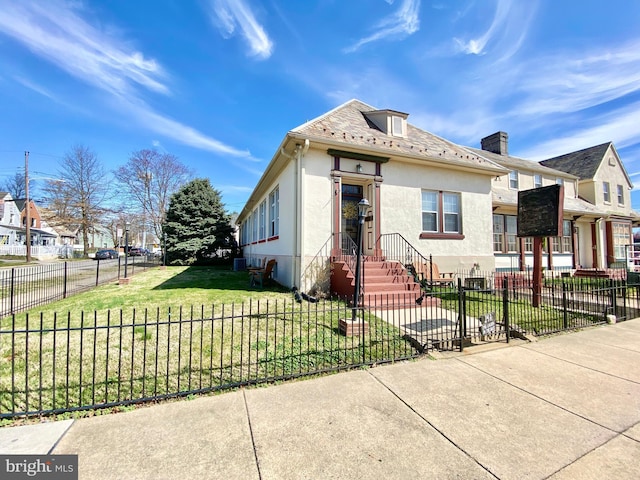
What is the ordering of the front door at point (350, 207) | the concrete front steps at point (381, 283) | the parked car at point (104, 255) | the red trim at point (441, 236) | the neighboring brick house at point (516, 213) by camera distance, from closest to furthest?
1. the concrete front steps at point (381, 283)
2. the front door at point (350, 207)
3. the red trim at point (441, 236)
4. the neighboring brick house at point (516, 213)
5. the parked car at point (104, 255)

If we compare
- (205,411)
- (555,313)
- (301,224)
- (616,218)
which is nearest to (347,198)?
(301,224)

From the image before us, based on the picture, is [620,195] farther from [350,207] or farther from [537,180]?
[350,207]

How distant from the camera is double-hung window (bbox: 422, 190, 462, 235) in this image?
11.3 meters

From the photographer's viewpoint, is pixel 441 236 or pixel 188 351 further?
pixel 441 236

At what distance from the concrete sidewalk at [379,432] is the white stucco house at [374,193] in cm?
573

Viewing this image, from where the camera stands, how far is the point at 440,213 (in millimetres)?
11383

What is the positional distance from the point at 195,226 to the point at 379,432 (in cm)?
2368

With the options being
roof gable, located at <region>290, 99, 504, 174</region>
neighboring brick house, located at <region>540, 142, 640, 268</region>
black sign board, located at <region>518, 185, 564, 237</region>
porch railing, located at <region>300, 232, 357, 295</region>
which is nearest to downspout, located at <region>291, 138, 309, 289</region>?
porch railing, located at <region>300, 232, 357, 295</region>

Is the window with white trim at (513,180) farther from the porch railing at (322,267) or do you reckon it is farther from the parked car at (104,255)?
the parked car at (104,255)

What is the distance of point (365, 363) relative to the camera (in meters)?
4.47

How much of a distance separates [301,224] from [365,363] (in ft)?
17.6

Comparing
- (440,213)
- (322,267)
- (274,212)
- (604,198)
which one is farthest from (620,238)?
(274,212)

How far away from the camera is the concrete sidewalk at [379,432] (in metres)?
2.35

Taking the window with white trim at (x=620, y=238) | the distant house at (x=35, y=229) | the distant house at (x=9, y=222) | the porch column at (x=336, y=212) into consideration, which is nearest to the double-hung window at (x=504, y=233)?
the window with white trim at (x=620, y=238)
